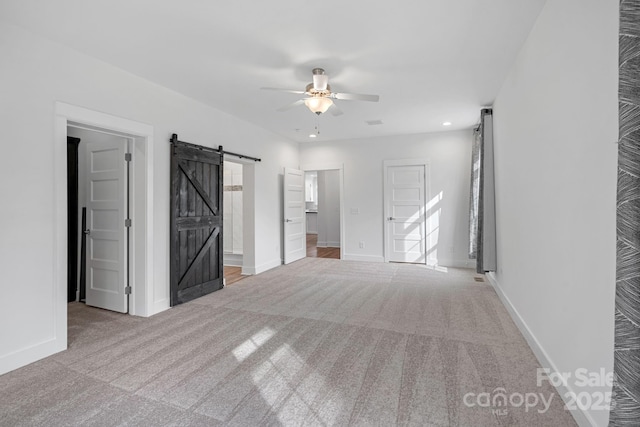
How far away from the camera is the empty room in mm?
1647

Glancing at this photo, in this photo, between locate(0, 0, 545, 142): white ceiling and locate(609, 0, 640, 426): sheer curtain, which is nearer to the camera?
locate(609, 0, 640, 426): sheer curtain

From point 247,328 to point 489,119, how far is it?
4.23m

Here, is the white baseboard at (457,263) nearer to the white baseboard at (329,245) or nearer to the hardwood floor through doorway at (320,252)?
the hardwood floor through doorway at (320,252)

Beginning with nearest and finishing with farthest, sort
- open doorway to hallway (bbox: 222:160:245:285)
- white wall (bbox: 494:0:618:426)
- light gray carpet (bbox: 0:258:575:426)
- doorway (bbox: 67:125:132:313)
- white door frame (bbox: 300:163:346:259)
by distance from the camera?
white wall (bbox: 494:0:618:426), light gray carpet (bbox: 0:258:575:426), doorway (bbox: 67:125:132:313), open doorway to hallway (bbox: 222:160:245:285), white door frame (bbox: 300:163:346:259)

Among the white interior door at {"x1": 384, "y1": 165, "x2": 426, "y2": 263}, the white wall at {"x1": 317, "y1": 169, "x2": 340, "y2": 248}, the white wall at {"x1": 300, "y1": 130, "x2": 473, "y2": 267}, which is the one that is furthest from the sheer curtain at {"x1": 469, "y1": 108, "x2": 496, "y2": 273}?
the white wall at {"x1": 317, "y1": 169, "x2": 340, "y2": 248}

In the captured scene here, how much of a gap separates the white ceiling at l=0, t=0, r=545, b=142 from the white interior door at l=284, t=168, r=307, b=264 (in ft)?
8.06

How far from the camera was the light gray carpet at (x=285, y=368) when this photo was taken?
1.82 m

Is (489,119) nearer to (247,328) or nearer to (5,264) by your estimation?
(247,328)

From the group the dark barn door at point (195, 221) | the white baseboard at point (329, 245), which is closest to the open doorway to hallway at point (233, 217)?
the dark barn door at point (195, 221)

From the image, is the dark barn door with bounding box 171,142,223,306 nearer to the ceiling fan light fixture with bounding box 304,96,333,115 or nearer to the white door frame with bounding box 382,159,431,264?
the ceiling fan light fixture with bounding box 304,96,333,115

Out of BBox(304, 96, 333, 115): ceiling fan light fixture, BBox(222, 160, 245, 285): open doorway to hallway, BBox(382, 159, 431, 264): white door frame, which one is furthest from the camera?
BBox(222, 160, 245, 285): open doorway to hallway

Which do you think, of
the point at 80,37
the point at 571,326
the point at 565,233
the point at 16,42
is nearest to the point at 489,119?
the point at 565,233

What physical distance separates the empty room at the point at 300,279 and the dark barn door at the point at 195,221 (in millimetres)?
29

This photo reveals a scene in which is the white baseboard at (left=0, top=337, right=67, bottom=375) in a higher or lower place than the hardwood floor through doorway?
lower
